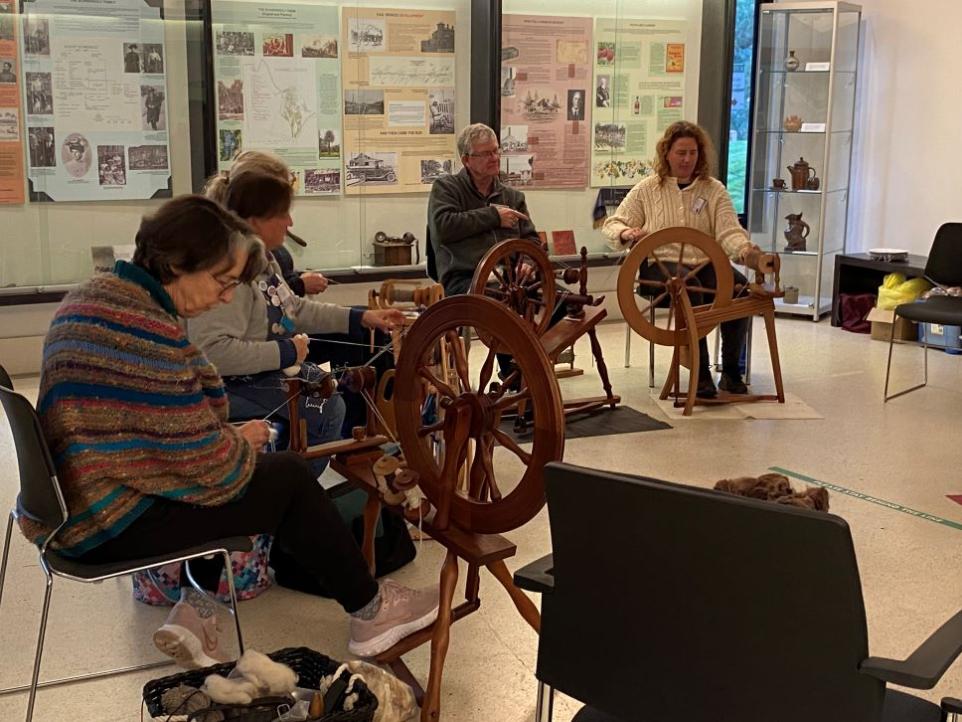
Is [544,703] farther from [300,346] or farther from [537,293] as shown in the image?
[537,293]

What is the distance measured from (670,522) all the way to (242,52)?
16.7ft

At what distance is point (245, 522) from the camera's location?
2.44 meters

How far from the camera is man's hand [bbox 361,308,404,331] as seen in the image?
3363 millimetres

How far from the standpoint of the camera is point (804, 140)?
7.29m

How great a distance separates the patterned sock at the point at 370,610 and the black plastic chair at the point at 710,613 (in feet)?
2.92

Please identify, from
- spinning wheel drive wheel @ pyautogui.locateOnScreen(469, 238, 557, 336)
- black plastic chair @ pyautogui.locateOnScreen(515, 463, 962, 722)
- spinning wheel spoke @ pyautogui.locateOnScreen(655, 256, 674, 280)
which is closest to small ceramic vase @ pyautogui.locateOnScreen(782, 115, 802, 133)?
spinning wheel spoke @ pyautogui.locateOnScreen(655, 256, 674, 280)

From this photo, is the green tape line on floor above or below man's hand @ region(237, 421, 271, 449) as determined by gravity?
below

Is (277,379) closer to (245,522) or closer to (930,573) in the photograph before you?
(245,522)

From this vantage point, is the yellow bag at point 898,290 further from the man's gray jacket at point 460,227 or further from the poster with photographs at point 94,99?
the poster with photographs at point 94,99

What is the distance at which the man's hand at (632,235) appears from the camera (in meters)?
5.48

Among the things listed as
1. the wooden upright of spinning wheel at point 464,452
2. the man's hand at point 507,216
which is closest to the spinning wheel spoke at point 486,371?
the wooden upright of spinning wheel at point 464,452

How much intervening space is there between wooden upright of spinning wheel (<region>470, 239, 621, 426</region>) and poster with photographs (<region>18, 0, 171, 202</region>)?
2.16m

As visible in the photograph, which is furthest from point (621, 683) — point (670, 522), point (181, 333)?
point (181, 333)

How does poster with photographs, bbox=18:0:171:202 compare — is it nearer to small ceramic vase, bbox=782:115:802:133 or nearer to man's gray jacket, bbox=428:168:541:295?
man's gray jacket, bbox=428:168:541:295
